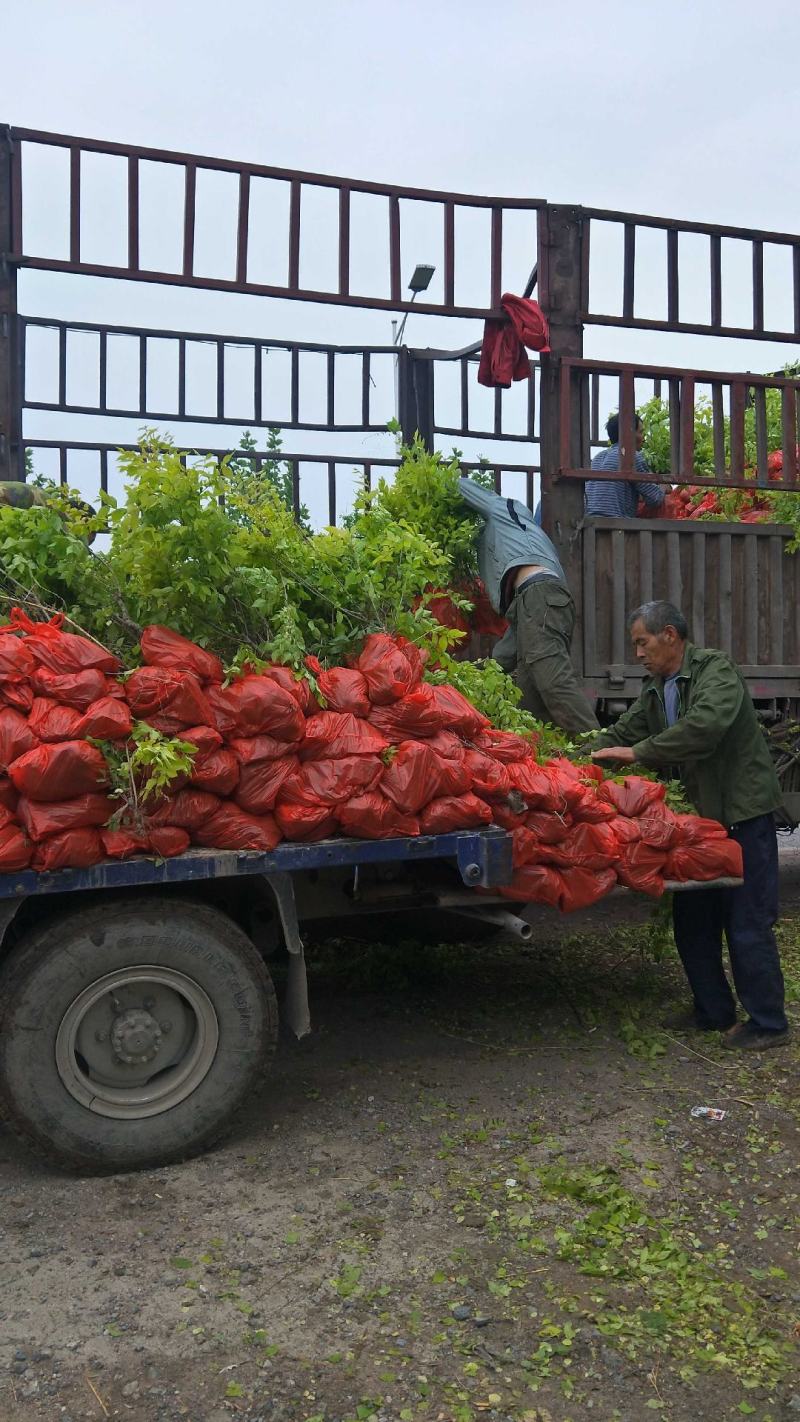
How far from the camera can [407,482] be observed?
6.30 meters

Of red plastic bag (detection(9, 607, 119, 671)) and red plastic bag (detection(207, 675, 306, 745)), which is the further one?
red plastic bag (detection(207, 675, 306, 745))

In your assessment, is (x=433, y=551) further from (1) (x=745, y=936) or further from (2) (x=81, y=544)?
(1) (x=745, y=936)

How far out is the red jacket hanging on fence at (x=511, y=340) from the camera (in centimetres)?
646

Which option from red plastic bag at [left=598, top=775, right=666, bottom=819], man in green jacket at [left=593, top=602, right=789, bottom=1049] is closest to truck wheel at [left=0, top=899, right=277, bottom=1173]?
red plastic bag at [left=598, top=775, right=666, bottom=819]

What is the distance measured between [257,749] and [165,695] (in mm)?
361

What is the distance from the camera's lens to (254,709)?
3.86m

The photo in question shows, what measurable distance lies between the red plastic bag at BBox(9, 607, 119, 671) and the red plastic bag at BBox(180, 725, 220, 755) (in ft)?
1.19

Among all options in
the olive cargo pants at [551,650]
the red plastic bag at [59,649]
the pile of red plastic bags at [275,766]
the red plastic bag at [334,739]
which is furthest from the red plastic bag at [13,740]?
the olive cargo pants at [551,650]

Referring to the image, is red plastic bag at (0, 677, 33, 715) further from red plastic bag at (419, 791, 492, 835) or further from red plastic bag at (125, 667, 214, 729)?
red plastic bag at (419, 791, 492, 835)

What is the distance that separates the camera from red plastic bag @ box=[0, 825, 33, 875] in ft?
11.6

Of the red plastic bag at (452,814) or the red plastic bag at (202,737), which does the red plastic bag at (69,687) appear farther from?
the red plastic bag at (452,814)

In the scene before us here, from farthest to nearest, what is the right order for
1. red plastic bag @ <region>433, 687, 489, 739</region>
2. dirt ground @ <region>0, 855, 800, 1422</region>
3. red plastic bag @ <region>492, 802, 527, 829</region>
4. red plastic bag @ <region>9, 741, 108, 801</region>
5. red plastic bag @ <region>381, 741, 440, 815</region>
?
red plastic bag @ <region>492, 802, 527, 829</region>
red plastic bag @ <region>433, 687, 489, 739</region>
red plastic bag @ <region>381, 741, 440, 815</region>
red plastic bag @ <region>9, 741, 108, 801</region>
dirt ground @ <region>0, 855, 800, 1422</region>

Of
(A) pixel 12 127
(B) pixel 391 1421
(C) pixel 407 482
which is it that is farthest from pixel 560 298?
(B) pixel 391 1421

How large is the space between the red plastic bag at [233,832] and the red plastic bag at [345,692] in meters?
0.51
